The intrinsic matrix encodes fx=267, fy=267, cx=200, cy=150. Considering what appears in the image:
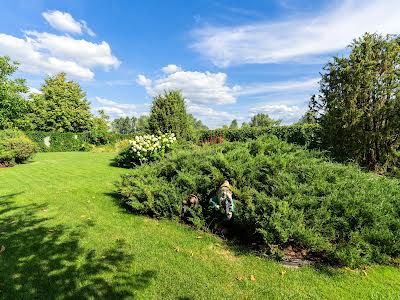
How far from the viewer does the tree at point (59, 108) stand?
112ft

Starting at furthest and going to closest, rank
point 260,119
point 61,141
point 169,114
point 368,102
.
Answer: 1. point 260,119
2. point 61,141
3. point 169,114
4. point 368,102

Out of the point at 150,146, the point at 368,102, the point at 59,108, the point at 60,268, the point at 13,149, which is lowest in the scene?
the point at 60,268

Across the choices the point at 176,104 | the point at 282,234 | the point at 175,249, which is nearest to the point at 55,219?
the point at 175,249

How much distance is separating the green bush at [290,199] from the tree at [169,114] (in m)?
6.97

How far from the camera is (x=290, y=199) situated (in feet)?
12.7

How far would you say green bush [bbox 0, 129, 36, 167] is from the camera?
481 inches

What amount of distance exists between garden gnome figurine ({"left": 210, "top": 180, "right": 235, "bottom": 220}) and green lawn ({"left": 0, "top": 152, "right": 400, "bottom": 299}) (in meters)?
0.50

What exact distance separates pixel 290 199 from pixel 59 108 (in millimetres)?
37244

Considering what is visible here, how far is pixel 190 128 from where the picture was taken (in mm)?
12961

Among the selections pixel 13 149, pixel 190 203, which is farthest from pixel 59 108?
pixel 190 203

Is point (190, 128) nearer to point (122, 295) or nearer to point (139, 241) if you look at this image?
point (139, 241)

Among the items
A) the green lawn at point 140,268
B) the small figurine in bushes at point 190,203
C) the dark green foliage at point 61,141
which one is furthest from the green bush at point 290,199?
the dark green foliage at point 61,141

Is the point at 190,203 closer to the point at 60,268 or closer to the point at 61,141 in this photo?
the point at 60,268

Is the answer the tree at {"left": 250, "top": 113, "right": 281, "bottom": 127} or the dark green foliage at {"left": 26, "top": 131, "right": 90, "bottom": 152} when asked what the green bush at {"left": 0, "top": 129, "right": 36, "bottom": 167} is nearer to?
the dark green foliage at {"left": 26, "top": 131, "right": 90, "bottom": 152}
